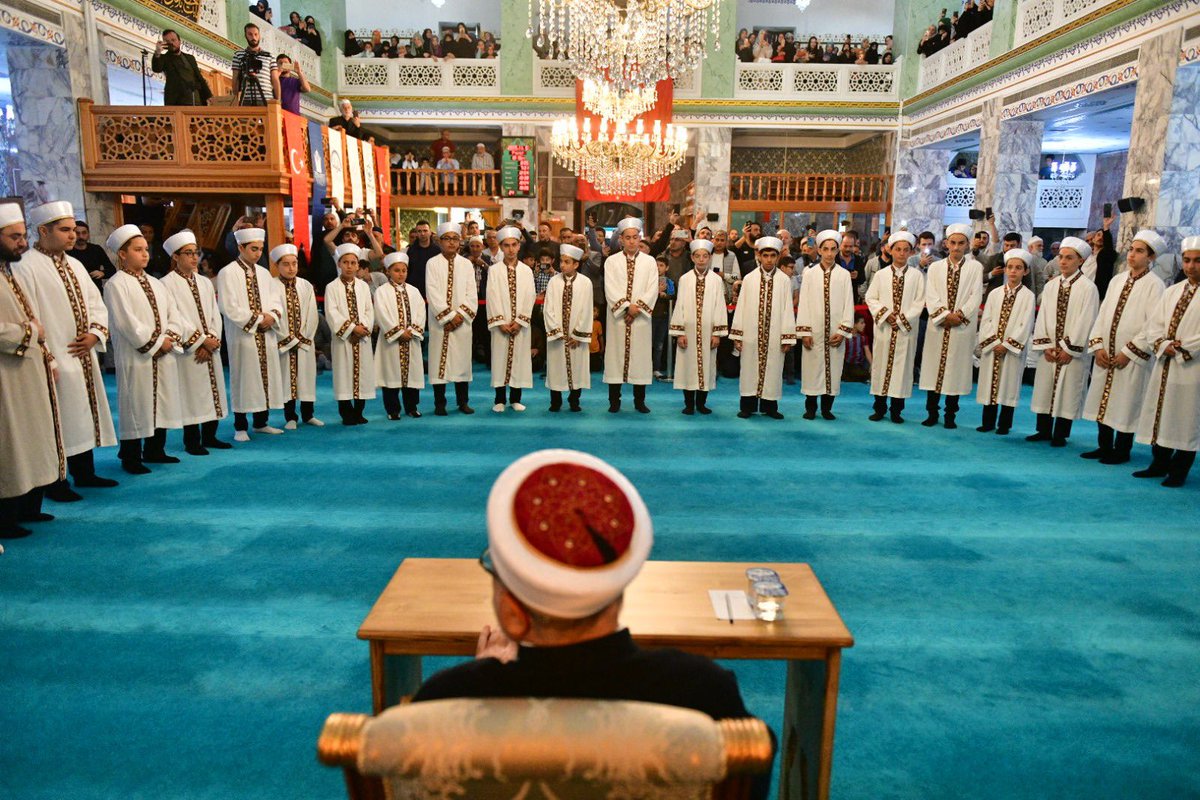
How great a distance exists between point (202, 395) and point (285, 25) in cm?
1124

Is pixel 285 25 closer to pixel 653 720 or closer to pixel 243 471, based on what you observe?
pixel 243 471

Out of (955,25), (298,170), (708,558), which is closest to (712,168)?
(955,25)

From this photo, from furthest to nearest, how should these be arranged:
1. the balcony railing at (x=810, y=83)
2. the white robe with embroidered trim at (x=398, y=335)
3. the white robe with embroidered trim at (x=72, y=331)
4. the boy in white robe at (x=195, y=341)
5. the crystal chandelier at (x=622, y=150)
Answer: the balcony railing at (x=810, y=83) → the crystal chandelier at (x=622, y=150) → the white robe with embroidered trim at (x=398, y=335) → the boy in white robe at (x=195, y=341) → the white robe with embroidered trim at (x=72, y=331)

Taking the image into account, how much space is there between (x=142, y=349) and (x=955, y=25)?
41.1 feet

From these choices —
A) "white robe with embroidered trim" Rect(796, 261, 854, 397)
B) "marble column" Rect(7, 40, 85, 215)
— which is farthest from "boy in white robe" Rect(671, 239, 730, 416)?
"marble column" Rect(7, 40, 85, 215)

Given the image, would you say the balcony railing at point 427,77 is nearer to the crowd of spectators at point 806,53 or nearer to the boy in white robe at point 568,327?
the crowd of spectators at point 806,53

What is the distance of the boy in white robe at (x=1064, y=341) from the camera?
19.7 ft

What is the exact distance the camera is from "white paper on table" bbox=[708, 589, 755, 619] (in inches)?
72.7

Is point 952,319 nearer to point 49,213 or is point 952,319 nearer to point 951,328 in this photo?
point 951,328

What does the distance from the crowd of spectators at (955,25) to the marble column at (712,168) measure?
3.61 meters

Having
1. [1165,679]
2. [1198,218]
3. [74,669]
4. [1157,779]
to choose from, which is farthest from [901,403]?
[74,669]

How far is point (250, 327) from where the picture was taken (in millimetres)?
5914

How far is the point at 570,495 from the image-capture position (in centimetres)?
104

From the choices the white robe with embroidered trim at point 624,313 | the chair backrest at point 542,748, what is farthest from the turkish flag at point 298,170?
the chair backrest at point 542,748
